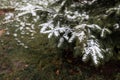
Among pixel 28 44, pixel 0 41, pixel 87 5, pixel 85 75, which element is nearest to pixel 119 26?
pixel 87 5

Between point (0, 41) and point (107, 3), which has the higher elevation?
point (107, 3)

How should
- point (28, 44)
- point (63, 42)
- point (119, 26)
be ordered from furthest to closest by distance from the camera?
point (28, 44)
point (63, 42)
point (119, 26)

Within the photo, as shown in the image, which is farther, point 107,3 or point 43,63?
point 43,63

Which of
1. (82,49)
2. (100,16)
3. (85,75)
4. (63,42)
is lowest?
(85,75)

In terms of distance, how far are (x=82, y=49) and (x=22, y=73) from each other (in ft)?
7.16

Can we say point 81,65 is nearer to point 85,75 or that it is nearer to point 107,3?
point 85,75

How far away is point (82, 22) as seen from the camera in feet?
13.0

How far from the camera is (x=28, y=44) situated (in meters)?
6.19

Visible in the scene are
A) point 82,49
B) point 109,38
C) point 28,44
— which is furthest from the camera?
point 28,44

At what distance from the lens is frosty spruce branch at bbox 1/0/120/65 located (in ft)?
11.5

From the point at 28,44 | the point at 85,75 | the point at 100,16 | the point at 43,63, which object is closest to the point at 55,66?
the point at 43,63

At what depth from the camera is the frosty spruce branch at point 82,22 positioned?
11.5ft

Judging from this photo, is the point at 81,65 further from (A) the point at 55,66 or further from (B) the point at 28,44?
(B) the point at 28,44

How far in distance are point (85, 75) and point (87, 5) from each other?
1.56 m
